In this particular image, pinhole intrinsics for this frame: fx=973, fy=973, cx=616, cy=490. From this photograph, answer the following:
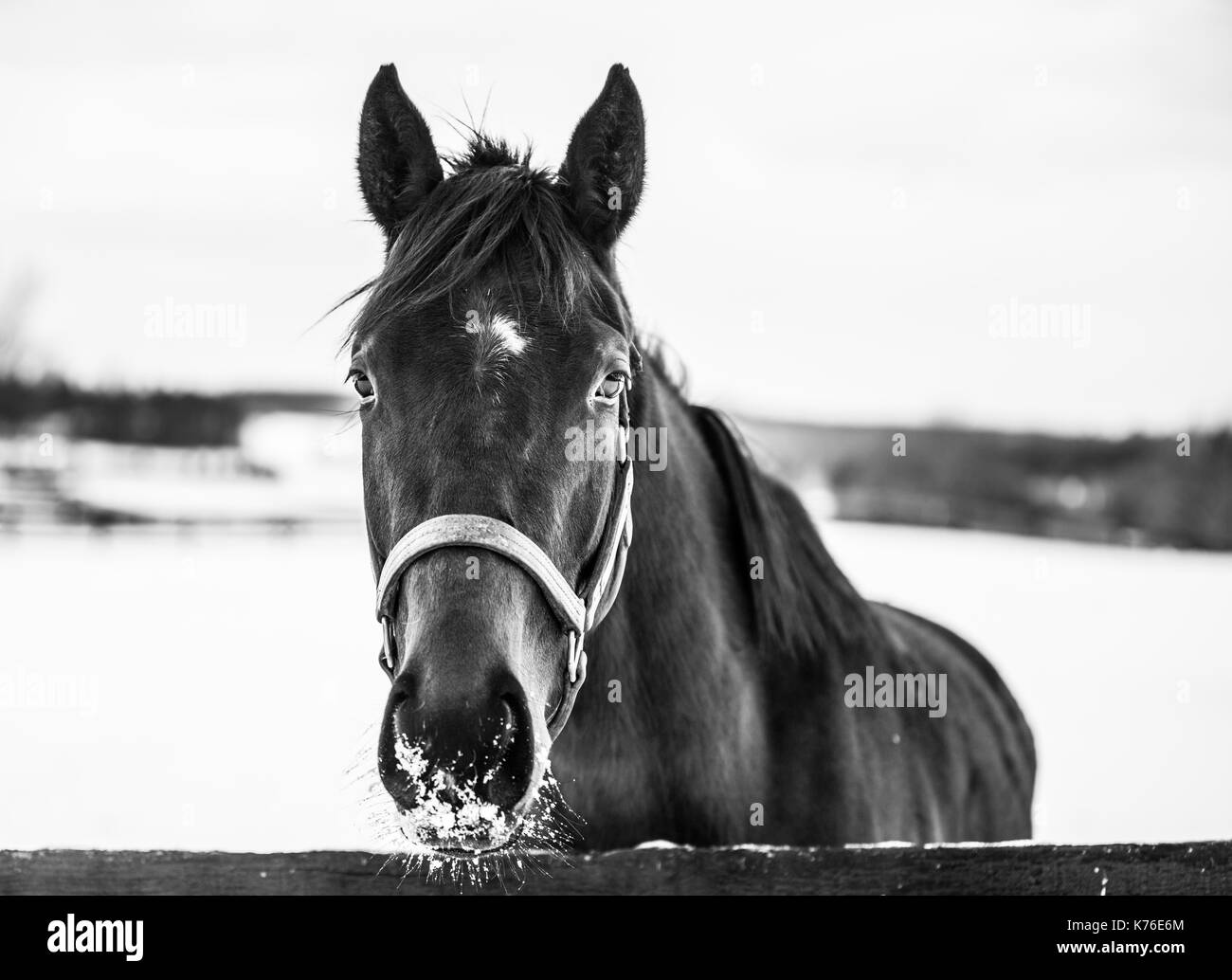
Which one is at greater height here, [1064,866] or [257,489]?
[257,489]

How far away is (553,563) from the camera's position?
6.13ft

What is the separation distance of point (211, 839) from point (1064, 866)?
4452 mm

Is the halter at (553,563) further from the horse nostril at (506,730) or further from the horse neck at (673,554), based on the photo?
the horse nostril at (506,730)

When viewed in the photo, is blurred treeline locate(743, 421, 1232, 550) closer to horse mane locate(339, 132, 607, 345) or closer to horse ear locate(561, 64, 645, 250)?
horse ear locate(561, 64, 645, 250)

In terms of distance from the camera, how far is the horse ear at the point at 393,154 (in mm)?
2328

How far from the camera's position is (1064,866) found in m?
2.16

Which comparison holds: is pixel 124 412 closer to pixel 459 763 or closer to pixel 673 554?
pixel 673 554

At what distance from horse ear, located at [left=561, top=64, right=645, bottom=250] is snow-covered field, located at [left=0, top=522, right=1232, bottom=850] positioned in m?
1.30

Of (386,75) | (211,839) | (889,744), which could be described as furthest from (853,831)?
(211,839)

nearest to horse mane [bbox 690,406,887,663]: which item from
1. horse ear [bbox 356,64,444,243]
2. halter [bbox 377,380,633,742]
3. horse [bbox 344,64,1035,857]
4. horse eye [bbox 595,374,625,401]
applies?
horse [bbox 344,64,1035,857]

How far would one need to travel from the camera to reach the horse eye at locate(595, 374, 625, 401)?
81.2 inches

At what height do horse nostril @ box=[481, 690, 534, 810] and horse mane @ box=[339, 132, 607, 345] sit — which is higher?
horse mane @ box=[339, 132, 607, 345]

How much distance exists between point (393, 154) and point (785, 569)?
4.90ft
